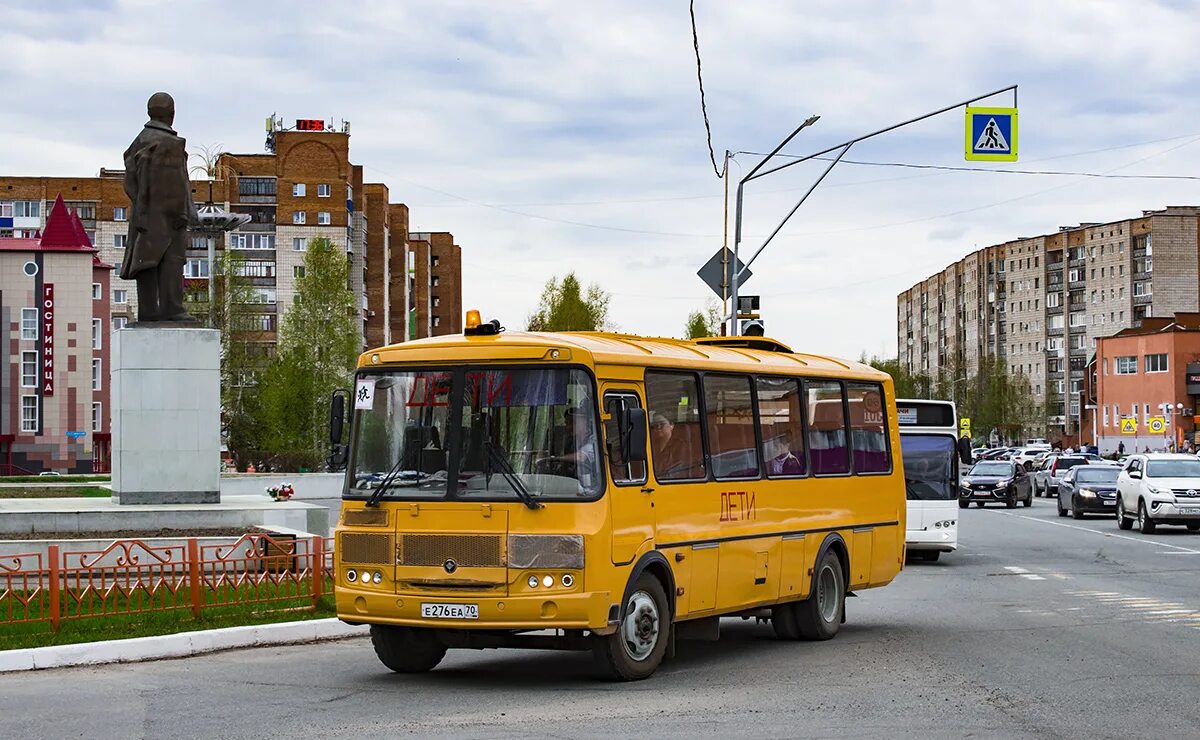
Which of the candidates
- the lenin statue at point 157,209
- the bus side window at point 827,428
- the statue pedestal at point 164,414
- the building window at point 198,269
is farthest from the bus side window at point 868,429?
the building window at point 198,269

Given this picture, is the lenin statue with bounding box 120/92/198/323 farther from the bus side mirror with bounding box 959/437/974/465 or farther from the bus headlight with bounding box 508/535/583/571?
the bus headlight with bounding box 508/535/583/571

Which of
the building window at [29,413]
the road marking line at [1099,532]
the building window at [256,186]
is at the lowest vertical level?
the road marking line at [1099,532]

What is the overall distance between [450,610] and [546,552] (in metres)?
0.84

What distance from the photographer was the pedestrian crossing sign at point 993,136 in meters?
26.9

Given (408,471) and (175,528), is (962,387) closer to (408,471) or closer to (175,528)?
(175,528)

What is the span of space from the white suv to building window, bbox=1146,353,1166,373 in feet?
282

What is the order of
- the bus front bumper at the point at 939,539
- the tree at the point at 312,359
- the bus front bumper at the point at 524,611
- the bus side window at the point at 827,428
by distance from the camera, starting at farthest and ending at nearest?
the tree at the point at 312,359 → the bus front bumper at the point at 939,539 → the bus side window at the point at 827,428 → the bus front bumper at the point at 524,611

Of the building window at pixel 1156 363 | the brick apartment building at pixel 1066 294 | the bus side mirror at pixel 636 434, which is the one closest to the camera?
the bus side mirror at pixel 636 434

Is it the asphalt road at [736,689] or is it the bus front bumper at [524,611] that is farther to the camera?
the bus front bumper at [524,611]

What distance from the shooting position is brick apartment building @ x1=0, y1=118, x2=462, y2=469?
111 metres

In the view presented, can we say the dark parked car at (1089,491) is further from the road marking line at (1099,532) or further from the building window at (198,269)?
the building window at (198,269)

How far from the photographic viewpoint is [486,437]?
40.7 feet

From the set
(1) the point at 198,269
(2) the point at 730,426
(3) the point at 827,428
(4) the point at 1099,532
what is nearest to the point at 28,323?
(1) the point at 198,269

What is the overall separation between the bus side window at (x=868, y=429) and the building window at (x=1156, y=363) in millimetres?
109168
